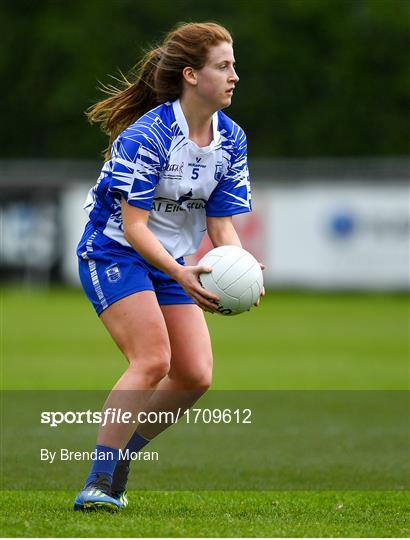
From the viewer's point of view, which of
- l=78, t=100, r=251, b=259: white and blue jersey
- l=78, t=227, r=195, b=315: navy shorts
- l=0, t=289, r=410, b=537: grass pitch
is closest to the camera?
l=0, t=289, r=410, b=537: grass pitch

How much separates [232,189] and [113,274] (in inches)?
31.0

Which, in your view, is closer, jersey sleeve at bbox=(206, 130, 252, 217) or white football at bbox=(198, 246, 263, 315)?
white football at bbox=(198, 246, 263, 315)

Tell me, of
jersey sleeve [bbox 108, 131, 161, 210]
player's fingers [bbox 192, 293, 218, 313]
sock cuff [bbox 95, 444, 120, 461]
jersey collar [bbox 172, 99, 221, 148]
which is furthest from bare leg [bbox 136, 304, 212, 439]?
jersey collar [bbox 172, 99, 221, 148]

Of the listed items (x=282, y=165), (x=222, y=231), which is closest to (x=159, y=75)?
(x=222, y=231)

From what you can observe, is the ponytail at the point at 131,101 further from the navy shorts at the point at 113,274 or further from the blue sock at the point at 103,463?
the blue sock at the point at 103,463

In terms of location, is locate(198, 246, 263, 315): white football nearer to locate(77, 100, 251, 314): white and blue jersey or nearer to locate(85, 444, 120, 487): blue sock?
locate(77, 100, 251, 314): white and blue jersey

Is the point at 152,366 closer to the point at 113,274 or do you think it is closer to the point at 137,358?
the point at 137,358

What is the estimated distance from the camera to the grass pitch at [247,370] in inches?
219

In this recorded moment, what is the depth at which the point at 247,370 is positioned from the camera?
1417 cm

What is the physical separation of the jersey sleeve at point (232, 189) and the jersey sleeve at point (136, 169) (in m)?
0.50

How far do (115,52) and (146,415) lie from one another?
134 feet

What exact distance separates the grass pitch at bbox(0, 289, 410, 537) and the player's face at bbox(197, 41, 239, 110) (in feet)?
6.61

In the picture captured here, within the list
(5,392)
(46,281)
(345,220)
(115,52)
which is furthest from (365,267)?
(115,52)

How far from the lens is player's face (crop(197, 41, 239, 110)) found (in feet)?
19.6
